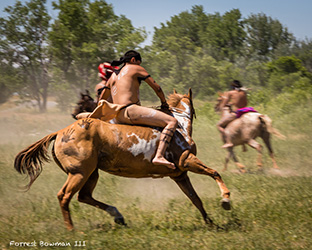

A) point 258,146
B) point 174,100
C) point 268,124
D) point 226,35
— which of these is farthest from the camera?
point 226,35

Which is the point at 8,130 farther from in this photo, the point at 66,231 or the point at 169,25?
the point at 169,25

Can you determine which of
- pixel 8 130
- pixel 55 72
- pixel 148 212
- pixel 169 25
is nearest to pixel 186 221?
pixel 148 212

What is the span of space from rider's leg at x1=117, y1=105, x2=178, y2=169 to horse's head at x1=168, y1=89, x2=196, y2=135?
0.44m

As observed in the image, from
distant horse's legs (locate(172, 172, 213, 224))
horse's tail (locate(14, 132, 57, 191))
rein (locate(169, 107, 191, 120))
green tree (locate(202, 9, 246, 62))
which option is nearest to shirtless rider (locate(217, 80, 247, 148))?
rein (locate(169, 107, 191, 120))

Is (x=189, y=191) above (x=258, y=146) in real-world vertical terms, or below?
below

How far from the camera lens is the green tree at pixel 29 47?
2895 centimetres

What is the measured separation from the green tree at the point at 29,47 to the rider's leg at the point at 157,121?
82.4ft

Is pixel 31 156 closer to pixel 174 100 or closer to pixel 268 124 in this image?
pixel 174 100

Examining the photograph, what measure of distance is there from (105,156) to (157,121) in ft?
3.08

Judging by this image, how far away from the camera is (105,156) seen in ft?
19.1

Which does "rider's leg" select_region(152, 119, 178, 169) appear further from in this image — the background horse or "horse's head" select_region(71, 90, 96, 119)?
the background horse

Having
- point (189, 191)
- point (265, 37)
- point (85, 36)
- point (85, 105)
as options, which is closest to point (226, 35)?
point (265, 37)

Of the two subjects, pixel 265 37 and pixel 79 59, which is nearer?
pixel 79 59

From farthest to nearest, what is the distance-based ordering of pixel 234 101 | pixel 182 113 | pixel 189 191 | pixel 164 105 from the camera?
pixel 234 101 → pixel 182 113 → pixel 164 105 → pixel 189 191
